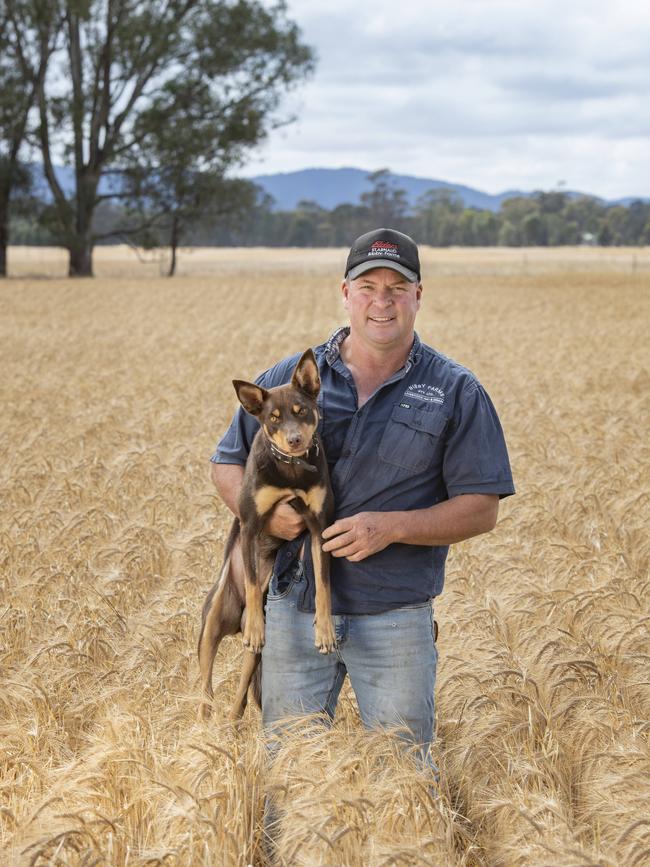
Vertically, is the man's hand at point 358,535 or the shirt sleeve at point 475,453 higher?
the shirt sleeve at point 475,453

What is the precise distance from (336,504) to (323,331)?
82.1 feet

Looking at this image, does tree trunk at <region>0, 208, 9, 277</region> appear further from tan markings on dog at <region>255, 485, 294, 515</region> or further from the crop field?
tan markings on dog at <region>255, 485, 294, 515</region>

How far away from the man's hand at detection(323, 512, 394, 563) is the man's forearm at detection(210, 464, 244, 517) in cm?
60

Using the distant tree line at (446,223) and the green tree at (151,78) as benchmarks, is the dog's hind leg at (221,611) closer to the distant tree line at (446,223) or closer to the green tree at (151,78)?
the green tree at (151,78)

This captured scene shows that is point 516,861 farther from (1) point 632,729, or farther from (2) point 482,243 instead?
(2) point 482,243

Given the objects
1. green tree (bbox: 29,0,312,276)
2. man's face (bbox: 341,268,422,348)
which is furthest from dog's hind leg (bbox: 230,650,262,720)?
green tree (bbox: 29,0,312,276)

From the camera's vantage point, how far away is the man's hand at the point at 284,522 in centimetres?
475

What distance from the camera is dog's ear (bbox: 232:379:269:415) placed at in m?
4.62

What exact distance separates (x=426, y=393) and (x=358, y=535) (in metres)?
0.77

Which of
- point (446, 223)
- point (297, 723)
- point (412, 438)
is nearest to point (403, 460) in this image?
point (412, 438)

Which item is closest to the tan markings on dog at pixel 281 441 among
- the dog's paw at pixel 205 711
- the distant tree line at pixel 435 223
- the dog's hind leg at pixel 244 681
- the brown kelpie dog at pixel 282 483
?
the brown kelpie dog at pixel 282 483

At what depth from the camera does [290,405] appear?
4578 millimetres

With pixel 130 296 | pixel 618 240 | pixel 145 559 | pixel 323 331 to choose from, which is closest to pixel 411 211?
pixel 618 240

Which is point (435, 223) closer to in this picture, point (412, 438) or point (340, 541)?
point (412, 438)
